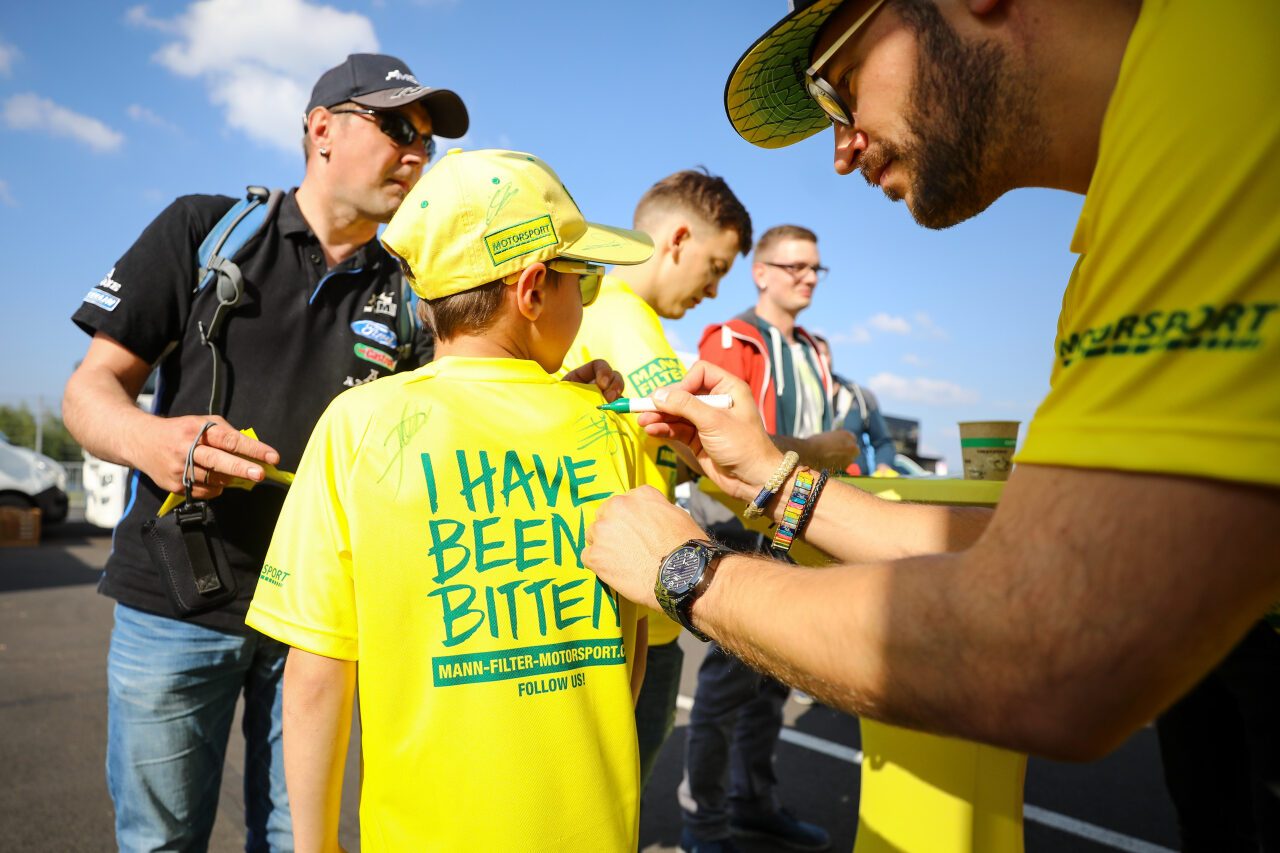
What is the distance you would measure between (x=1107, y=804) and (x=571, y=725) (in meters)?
3.90

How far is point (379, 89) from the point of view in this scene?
7.72ft

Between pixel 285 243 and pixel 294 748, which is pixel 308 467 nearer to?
pixel 294 748

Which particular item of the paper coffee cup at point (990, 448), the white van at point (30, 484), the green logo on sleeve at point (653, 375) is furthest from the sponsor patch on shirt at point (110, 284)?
the white van at point (30, 484)

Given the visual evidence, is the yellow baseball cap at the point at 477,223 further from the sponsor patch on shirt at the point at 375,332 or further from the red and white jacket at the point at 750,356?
the red and white jacket at the point at 750,356

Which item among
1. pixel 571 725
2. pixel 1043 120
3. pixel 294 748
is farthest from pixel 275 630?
pixel 1043 120

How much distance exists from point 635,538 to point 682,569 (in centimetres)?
13

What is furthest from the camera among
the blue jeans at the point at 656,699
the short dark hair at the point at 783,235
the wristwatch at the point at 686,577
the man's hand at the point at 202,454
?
the short dark hair at the point at 783,235

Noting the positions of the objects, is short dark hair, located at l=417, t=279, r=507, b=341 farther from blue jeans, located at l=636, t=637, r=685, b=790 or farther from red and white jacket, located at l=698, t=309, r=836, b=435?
red and white jacket, located at l=698, t=309, r=836, b=435

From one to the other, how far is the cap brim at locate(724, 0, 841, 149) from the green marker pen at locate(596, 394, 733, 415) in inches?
25.9

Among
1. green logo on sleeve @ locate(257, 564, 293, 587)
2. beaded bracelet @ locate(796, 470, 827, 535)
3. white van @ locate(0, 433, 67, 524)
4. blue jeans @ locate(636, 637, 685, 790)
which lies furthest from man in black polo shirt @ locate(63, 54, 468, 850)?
white van @ locate(0, 433, 67, 524)

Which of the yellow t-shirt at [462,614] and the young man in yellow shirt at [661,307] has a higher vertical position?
the young man in yellow shirt at [661,307]

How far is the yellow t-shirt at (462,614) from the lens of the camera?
134 cm
